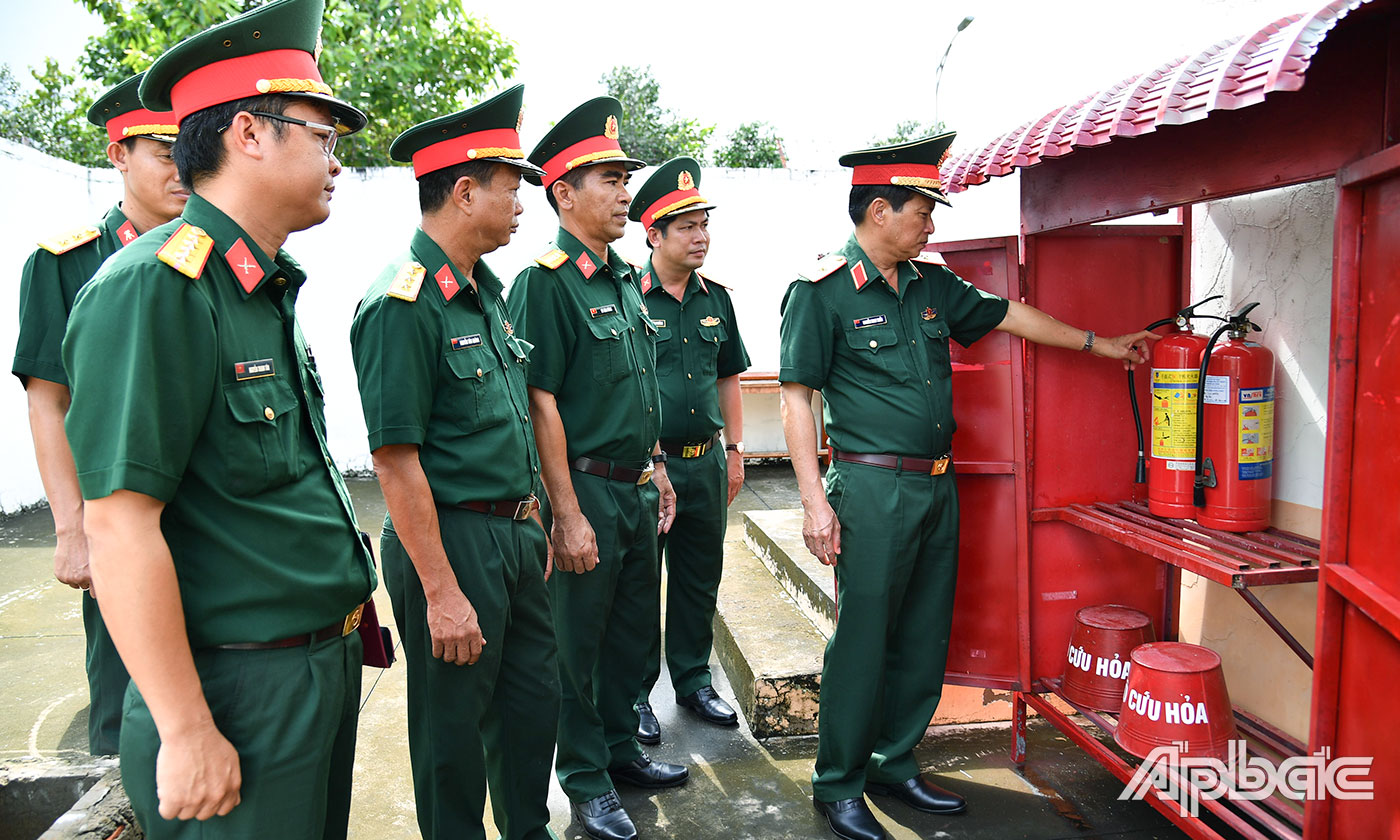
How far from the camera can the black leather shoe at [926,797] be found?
2836 millimetres

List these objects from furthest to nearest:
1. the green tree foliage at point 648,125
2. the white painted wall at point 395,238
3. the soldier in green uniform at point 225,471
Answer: the green tree foliage at point 648,125, the white painted wall at point 395,238, the soldier in green uniform at point 225,471

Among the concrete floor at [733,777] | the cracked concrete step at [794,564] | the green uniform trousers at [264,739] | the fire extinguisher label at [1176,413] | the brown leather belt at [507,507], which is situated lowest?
the concrete floor at [733,777]

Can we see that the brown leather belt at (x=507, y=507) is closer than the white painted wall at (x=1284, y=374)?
Yes

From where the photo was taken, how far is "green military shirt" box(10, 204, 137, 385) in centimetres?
232

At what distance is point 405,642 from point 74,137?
57.1 feet

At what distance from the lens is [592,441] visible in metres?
2.79

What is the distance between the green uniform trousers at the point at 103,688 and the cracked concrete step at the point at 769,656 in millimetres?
2086

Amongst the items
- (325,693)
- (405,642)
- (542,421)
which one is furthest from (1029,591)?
(325,693)

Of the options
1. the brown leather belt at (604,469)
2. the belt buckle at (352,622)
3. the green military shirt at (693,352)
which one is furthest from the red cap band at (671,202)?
the belt buckle at (352,622)

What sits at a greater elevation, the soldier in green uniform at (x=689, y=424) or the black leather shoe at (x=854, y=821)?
the soldier in green uniform at (x=689, y=424)

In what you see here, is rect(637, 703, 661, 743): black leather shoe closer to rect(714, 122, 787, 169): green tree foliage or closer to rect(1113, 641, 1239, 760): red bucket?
rect(1113, 641, 1239, 760): red bucket

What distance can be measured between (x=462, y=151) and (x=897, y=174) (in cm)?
137

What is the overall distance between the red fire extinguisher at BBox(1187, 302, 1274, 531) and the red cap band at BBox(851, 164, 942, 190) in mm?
960

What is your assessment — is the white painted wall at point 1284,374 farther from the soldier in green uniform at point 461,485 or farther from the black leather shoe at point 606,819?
the soldier in green uniform at point 461,485
